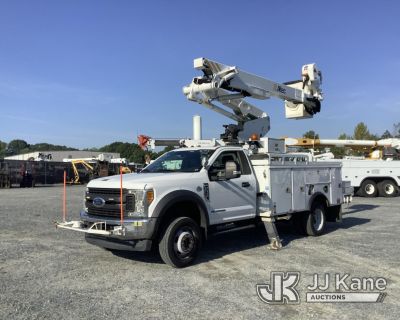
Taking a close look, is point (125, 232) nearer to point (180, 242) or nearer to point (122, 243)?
point (122, 243)

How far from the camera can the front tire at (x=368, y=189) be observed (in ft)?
75.0

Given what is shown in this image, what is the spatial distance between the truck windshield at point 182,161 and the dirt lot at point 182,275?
66.7 inches

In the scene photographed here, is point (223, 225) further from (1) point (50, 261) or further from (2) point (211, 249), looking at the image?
(1) point (50, 261)

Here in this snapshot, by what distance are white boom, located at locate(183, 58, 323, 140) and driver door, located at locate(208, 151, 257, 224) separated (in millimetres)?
1602

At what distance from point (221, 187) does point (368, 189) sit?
17.0m

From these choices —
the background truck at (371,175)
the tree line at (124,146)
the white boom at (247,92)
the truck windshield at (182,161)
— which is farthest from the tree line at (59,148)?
the truck windshield at (182,161)

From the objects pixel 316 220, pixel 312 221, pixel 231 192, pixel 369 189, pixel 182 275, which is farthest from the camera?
pixel 369 189

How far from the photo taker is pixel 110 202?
7332mm

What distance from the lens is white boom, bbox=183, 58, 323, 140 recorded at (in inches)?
366

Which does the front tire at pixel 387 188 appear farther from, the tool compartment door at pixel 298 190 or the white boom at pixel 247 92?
the tool compartment door at pixel 298 190

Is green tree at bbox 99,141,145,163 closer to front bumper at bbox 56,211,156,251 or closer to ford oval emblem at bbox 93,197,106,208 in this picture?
ford oval emblem at bbox 93,197,106,208

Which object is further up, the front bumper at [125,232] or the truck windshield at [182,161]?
the truck windshield at [182,161]

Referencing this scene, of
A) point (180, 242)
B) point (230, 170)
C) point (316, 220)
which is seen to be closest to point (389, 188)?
point (316, 220)

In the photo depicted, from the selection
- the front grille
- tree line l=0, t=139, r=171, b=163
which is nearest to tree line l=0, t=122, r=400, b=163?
tree line l=0, t=139, r=171, b=163
